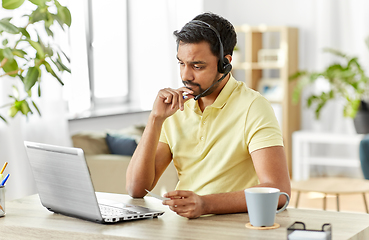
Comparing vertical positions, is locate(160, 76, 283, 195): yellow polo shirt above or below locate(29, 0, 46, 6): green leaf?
below

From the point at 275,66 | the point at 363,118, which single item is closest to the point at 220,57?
the point at 363,118

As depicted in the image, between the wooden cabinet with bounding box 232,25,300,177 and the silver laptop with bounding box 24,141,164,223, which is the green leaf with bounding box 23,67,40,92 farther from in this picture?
the wooden cabinet with bounding box 232,25,300,177

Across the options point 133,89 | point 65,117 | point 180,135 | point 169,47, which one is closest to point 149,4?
point 169,47

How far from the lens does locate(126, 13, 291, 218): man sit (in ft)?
5.63

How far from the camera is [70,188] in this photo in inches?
57.3

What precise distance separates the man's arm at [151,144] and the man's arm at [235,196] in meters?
0.32

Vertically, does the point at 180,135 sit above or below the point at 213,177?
above

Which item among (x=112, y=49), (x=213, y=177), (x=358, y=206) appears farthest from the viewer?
(x=112, y=49)

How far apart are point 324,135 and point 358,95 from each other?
51 centimetres

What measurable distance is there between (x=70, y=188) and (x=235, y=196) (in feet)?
1.49

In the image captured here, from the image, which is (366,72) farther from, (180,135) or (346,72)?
(180,135)

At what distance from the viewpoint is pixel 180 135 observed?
185 cm

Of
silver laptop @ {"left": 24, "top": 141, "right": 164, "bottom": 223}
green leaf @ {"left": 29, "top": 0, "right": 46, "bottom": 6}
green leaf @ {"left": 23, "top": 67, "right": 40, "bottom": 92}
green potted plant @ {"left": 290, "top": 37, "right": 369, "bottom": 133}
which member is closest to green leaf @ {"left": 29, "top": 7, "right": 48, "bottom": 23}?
green leaf @ {"left": 29, "top": 0, "right": 46, "bottom": 6}

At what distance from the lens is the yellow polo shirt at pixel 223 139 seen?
5.63 feet
